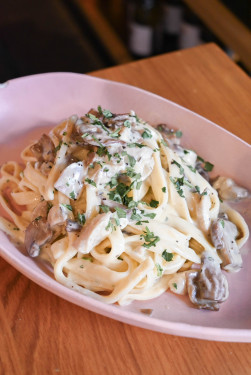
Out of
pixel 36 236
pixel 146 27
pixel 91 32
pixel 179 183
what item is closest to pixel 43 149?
pixel 36 236

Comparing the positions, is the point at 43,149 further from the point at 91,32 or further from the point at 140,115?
the point at 91,32

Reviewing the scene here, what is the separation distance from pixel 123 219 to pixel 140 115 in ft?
2.17

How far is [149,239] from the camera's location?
161 centimetres

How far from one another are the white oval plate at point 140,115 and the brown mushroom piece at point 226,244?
1.3 inches

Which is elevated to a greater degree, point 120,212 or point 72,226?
point 120,212

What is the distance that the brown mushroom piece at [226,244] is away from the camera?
5.35ft

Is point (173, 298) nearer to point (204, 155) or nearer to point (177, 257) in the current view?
point (177, 257)

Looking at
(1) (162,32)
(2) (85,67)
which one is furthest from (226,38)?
(2) (85,67)

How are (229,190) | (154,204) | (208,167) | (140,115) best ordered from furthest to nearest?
(140,115) < (208,167) < (229,190) < (154,204)

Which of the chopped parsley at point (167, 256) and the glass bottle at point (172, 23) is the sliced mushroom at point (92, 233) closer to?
the chopped parsley at point (167, 256)

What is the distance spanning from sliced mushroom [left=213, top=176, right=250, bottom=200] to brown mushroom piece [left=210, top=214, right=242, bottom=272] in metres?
0.14

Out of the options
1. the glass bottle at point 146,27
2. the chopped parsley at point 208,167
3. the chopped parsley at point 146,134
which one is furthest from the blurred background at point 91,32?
the chopped parsley at point 146,134

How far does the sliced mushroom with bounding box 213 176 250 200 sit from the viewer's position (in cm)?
182

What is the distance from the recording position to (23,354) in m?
1.43
